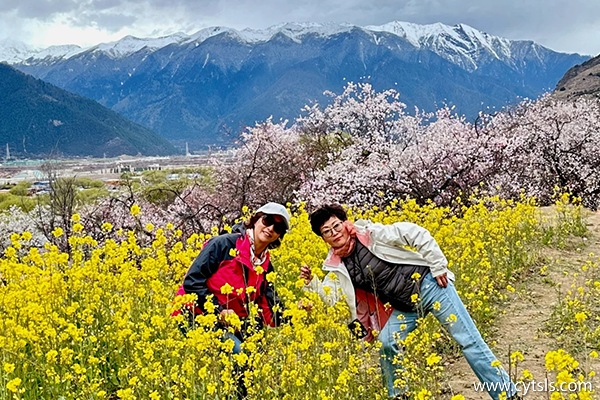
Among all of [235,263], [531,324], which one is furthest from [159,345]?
[531,324]

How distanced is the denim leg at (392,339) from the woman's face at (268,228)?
112 cm

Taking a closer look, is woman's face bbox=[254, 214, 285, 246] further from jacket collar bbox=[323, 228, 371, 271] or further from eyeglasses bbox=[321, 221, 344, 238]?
jacket collar bbox=[323, 228, 371, 271]

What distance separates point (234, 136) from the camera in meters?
26.3

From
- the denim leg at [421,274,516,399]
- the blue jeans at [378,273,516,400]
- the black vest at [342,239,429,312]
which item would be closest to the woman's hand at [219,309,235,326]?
the black vest at [342,239,429,312]

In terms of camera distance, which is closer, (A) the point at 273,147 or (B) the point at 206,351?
(B) the point at 206,351

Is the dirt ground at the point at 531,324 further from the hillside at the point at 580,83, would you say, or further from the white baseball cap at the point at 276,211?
the hillside at the point at 580,83

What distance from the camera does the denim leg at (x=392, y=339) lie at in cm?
451

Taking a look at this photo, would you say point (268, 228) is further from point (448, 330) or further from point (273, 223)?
point (448, 330)

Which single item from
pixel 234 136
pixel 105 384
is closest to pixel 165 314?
pixel 105 384

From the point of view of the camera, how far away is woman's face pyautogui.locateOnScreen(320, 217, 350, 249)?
4566 mm

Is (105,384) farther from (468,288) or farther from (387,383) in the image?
(468,288)

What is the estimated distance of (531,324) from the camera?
665cm

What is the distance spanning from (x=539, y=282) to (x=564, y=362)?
5888mm

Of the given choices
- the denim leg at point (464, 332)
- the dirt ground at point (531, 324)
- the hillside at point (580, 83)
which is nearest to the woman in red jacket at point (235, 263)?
the denim leg at point (464, 332)
